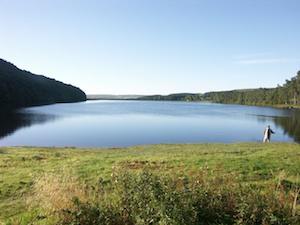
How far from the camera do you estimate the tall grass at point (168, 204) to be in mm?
9009

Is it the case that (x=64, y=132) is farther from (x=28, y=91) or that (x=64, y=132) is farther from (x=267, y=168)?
(x=28, y=91)

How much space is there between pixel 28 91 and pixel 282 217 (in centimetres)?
17646

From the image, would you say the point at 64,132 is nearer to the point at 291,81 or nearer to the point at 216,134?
the point at 216,134

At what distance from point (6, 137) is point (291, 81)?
159 metres

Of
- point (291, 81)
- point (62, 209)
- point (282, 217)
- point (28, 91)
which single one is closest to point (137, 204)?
point (62, 209)

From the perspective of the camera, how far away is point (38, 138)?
171 ft

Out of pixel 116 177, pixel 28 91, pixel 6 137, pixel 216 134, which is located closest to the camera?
pixel 116 177

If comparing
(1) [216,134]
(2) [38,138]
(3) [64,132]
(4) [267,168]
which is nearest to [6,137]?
(2) [38,138]

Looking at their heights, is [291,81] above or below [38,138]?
above

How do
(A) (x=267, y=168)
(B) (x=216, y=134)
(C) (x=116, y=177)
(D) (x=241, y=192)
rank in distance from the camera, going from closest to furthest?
(D) (x=241, y=192), (C) (x=116, y=177), (A) (x=267, y=168), (B) (x=216, y=134)

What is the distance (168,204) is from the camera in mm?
9055

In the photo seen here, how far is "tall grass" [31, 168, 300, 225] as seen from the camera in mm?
9009

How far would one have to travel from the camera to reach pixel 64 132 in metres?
59.3

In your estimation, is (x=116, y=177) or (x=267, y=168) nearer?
(x=116, y=177)
